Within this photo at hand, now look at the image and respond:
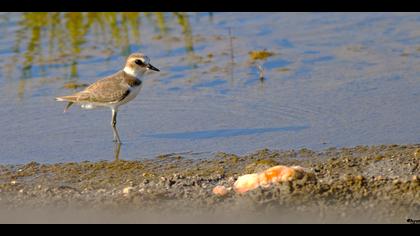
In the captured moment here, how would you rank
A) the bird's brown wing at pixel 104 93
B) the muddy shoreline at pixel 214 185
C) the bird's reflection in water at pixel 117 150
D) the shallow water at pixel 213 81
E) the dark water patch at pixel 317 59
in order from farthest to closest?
the dark water patch at pixel 317 59
the bird's brown wing at pixel 104 93
the shallow water at pixel 213 81
the bird's reflection in water at pixel 117 150
the muddy shoreline at pixel 214 185

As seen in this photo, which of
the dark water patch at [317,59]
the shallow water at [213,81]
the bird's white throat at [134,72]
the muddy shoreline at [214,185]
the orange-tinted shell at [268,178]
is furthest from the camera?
the dark water patch at [317,59]

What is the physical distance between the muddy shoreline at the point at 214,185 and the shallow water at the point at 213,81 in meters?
0.36

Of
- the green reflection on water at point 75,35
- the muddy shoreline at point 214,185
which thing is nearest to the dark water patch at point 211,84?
the green reflection on water at point 75,35

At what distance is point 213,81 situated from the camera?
34.5ft

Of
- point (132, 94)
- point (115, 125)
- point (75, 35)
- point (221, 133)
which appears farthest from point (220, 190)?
point (75, 35)

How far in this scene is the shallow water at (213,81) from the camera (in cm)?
868

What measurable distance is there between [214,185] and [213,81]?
3.57 meters

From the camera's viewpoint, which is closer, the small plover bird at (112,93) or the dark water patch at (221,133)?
the dark water patch at (221,133)

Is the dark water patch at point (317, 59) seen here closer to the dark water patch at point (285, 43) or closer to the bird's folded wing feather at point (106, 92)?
the dark water patch at point (285, 43)

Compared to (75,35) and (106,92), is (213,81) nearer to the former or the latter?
(106,92)

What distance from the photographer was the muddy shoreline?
631cm

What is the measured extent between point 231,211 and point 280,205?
0.35m

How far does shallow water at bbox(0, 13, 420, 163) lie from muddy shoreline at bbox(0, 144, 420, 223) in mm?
358
